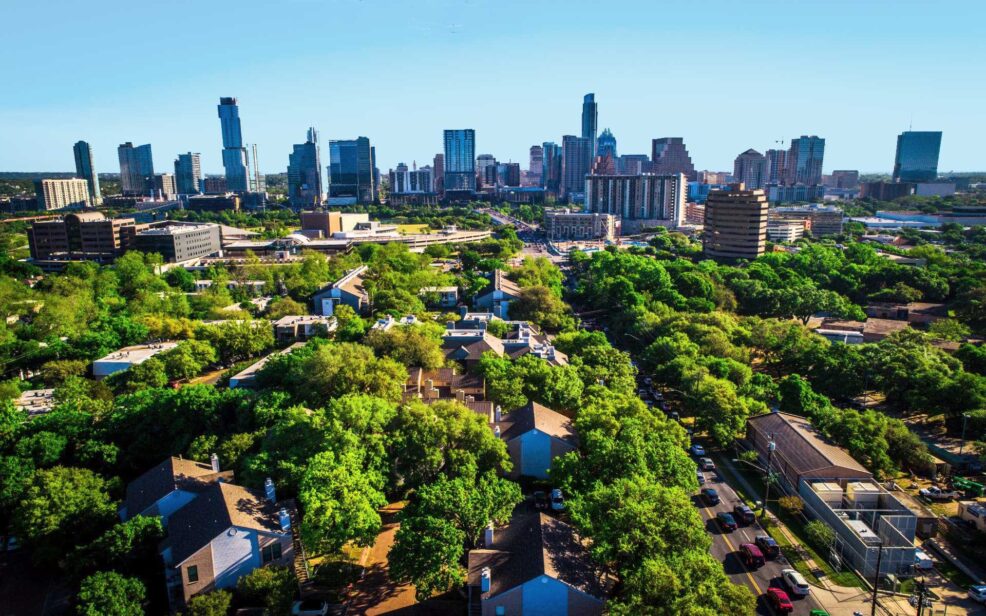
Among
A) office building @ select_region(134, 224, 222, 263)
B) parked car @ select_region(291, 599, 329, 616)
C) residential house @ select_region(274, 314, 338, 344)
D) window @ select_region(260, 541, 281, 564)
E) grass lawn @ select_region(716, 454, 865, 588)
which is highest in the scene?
office building @ select_region(134, 224, 222, 263)

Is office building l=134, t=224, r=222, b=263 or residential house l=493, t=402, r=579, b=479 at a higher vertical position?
office building l=134, t=224, r=222, b=263

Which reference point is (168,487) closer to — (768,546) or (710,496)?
(710,496)

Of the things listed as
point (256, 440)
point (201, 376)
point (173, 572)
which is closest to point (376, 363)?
point (256, 440)

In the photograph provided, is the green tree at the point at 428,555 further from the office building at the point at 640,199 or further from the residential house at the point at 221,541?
the office building at the point at 640,199

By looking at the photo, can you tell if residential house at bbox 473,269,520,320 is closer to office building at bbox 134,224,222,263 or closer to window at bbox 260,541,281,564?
window at bbox 260,541,281,564

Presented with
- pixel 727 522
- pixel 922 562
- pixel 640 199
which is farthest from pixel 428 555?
pixel 640 199

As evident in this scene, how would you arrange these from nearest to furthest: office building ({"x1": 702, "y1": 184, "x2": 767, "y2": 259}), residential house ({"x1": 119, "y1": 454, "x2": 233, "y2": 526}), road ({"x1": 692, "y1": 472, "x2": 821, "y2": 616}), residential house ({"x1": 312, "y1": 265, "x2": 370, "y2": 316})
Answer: road ({"x1": 692, "y1": 472, "x2": 821, "y2": 616}) → residential house ({"x1": 119, "y1": 454, "x2": 233, "y2": 526}) → residential house ({"x1": 312, "y1": 265, "x2": 370, "y2": 316}) → office building ({"x1": 702, "y1": 184, "x2": 767, "y2": 259})

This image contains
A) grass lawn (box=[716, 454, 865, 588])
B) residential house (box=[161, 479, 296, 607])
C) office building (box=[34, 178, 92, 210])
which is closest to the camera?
residential house (box=[161, 479, 296, 607])

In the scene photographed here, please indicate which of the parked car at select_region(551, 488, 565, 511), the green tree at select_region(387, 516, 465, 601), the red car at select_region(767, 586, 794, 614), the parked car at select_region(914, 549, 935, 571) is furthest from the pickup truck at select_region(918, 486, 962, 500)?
the green tree at select_region(387, 516, 465, 601)

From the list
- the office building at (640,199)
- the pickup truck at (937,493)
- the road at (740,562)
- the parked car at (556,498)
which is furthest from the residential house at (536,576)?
the office building at (640,199)
